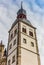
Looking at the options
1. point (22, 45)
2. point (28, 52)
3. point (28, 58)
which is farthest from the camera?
point (22, 45)

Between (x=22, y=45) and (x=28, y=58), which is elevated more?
(x=22, y=45)

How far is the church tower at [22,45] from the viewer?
4290 centimetres

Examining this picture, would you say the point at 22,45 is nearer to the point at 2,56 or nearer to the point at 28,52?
the point at 28,52

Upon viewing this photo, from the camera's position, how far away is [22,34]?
155 ft

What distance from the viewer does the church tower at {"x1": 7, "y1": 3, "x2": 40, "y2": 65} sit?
42.9 m

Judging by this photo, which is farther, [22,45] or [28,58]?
[22,45]

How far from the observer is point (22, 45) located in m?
44.8

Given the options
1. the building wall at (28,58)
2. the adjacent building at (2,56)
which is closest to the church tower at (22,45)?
the building wall at (28,58)

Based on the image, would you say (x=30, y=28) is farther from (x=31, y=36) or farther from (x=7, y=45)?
(x=7, y=45)

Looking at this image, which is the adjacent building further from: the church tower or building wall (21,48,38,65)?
building wall (21,48,38,65)

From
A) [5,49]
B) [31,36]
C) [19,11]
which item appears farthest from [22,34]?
[19,11]

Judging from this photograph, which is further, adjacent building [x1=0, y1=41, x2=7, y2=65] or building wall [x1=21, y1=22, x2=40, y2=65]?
adjacent building [x1=0, y1=41, x2=7, y2=65]

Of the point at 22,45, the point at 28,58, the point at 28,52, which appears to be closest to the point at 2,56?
the point at 22,45

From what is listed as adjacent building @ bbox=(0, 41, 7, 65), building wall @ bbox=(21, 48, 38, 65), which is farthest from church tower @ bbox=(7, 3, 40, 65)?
adjacent building @ bbox=(0, 41, 7, 65)
